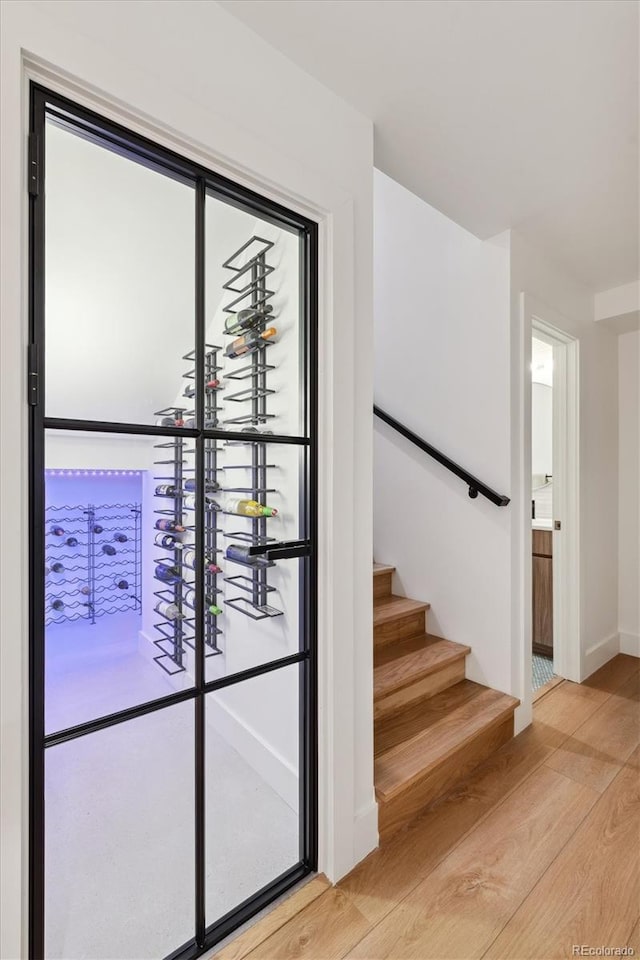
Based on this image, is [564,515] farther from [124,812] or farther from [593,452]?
[124,812]

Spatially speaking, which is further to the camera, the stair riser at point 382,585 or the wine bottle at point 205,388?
the stair riser at point 382,585

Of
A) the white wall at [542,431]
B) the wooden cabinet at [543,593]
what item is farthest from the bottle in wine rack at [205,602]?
the white wall at [542,431]

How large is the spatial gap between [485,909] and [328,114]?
238 cm

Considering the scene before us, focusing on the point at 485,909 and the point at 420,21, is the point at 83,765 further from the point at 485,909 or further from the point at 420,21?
the point at 420,21

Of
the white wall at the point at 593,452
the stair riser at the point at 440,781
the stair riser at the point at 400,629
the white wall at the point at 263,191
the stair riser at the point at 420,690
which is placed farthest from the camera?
the white wall at the point at 593,452

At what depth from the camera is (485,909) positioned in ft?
4.49

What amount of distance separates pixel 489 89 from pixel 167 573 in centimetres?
168

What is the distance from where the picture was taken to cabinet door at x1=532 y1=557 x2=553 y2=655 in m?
3.30

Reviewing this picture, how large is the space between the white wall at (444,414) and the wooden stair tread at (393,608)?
6 centimetres

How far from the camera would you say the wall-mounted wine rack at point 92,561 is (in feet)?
3.32

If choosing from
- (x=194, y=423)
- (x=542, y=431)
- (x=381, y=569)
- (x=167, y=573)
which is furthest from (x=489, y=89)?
(x=542, y=431)

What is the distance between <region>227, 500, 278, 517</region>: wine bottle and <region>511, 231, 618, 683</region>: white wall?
6.04ft

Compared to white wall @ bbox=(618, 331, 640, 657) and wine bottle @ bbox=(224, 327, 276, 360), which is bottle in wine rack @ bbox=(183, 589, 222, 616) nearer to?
wine bottle @ bbox=(224, 327, 276, 360)

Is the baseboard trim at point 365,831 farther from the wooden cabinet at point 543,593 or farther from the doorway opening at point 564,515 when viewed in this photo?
the wooden cabinet at point 543,593
